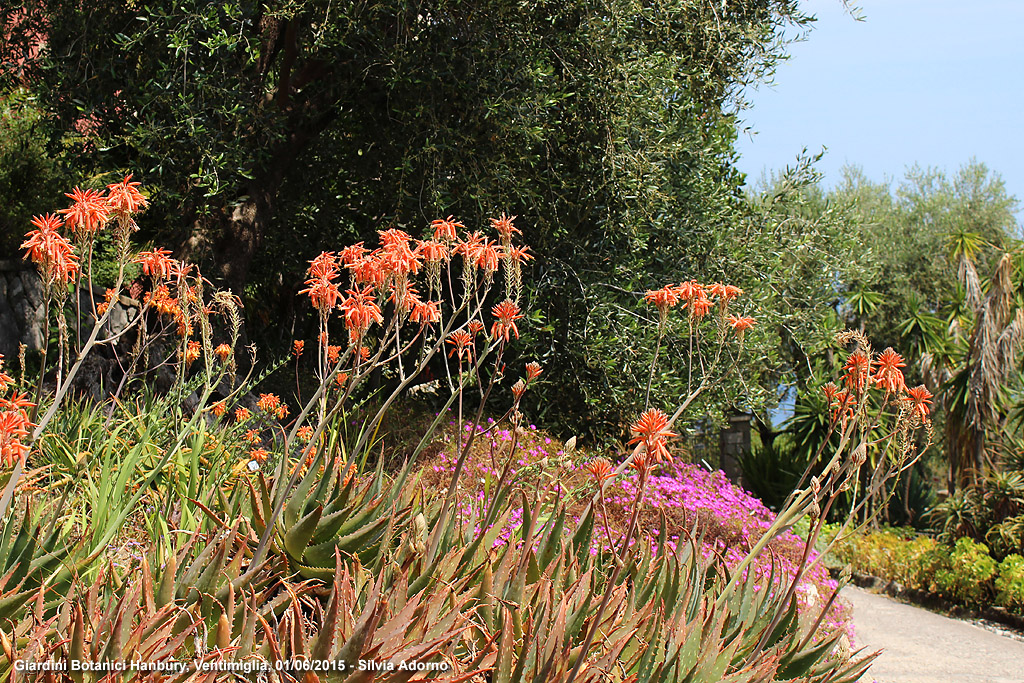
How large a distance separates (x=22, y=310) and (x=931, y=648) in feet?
30.2

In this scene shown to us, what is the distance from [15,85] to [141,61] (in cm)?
198

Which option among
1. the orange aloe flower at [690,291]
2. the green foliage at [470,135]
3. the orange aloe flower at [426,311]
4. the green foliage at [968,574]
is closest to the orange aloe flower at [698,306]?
the orange aloe flower at [690,291]

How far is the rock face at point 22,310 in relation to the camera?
697cm

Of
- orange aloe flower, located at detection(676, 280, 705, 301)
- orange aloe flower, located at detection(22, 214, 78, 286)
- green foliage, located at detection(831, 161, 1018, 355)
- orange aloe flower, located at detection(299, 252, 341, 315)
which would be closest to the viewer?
orange aloe flower, located at detection(22, 214, 78, 286)

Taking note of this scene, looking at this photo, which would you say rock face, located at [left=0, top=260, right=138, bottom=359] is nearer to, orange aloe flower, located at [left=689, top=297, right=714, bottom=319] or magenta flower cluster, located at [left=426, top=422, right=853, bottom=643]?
magenta flower cluster, located at [left=426, top=422, right=853, bottom=643]

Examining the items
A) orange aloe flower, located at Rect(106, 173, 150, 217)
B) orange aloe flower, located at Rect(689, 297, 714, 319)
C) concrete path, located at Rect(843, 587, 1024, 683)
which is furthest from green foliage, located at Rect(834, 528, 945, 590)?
orange aloe flower, located at Rect(106, 173, 150, 217)

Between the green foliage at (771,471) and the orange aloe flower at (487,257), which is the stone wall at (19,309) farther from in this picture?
the green foliage at (771,471)

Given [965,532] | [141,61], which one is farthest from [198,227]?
[965,532]

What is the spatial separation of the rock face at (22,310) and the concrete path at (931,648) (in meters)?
7.23

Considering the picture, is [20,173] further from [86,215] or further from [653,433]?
[653,433]

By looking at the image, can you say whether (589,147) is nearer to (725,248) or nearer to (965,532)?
(725,248)

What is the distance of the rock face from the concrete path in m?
7.23

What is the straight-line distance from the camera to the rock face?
697cm

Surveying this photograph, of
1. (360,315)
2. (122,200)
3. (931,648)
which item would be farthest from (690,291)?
(931,648)
